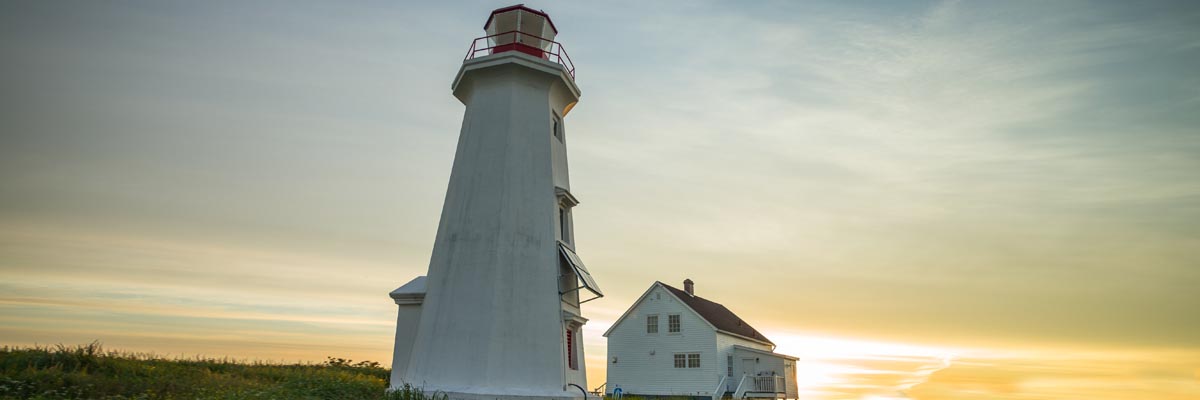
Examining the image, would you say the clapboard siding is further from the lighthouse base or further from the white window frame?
the lighthouse base

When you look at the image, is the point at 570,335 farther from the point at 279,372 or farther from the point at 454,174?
the point at 279,372

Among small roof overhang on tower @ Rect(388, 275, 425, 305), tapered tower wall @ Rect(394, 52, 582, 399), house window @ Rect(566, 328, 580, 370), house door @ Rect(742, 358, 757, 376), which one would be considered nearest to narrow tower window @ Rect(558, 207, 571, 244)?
tapered tower wall @ Rect(394, 52, 582, 399)

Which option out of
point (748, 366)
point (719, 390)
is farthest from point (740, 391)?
point (748, 366)

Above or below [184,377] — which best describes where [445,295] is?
above

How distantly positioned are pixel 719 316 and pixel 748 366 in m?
3.33

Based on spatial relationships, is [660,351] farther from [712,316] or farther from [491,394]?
[491,394]

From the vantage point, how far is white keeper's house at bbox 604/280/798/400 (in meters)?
32.4

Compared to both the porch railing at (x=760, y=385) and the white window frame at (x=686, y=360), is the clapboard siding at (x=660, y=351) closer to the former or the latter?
the white window frame at (x=686, y=360)

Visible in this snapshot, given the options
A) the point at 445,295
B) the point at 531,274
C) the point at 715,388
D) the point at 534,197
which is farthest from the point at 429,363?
the point at 715,388

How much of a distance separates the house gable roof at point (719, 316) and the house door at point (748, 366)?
4.96 feet

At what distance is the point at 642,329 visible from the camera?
34.5 m

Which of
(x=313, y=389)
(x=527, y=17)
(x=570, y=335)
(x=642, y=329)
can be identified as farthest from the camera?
(x=642, y=329)

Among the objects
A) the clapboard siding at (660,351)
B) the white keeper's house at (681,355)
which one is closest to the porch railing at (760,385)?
the white keeper's house at (681,355)

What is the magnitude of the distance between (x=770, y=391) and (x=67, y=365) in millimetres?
28946
